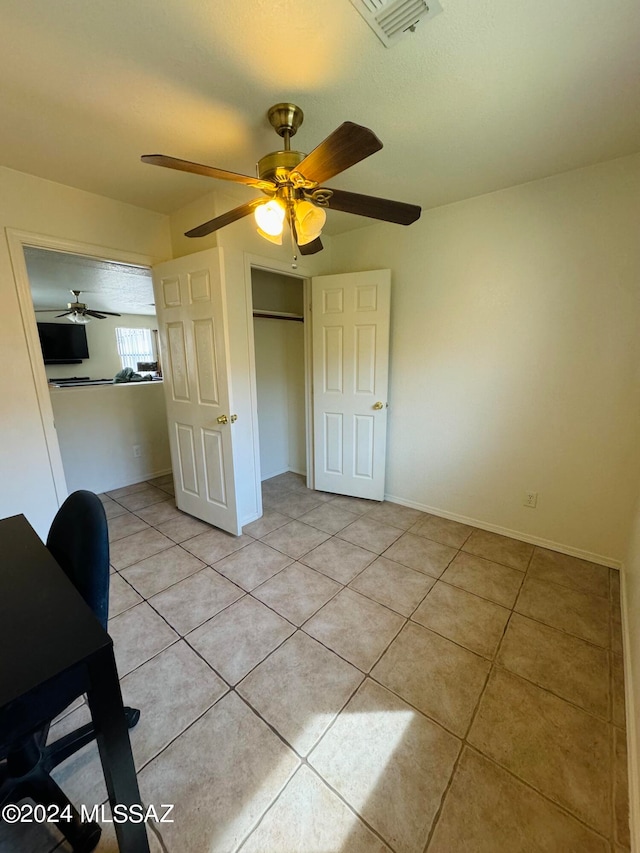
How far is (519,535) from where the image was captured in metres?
2.51

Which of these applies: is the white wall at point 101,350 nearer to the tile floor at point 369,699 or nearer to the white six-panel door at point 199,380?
the white six-panel door at point 199,380

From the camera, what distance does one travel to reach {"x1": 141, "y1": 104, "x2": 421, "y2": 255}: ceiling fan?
1133 millimetres

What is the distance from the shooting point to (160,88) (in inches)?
54.0

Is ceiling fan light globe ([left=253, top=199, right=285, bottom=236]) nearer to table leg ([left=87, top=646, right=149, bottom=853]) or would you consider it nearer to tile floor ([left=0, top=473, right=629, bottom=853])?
table leg ([left=87, top=646, right=149, bottom=853])

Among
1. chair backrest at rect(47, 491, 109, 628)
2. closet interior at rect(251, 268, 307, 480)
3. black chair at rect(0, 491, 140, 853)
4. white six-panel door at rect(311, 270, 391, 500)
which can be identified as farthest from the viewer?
closet interior at rect(251, 268, 307, 480)

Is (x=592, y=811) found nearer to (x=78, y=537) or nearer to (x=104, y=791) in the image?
(x=104, y=791)

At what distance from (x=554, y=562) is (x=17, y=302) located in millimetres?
3826

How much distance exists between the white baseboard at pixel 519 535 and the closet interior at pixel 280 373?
1.38 meters

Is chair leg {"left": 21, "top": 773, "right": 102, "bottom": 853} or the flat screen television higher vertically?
the flat screen television

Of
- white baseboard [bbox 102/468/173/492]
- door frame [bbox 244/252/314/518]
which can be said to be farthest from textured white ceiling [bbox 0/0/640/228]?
white baseboard [bbox 102/468/173/492]

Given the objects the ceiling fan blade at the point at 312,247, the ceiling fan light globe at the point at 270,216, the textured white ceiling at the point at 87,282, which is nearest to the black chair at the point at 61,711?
the ceiling fan light globe at the point at 270,216

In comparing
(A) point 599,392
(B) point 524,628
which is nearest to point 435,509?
(B) point 524,628

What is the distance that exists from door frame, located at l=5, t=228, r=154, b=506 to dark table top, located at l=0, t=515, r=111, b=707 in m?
1.40

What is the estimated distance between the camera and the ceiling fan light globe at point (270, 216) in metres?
1.39
